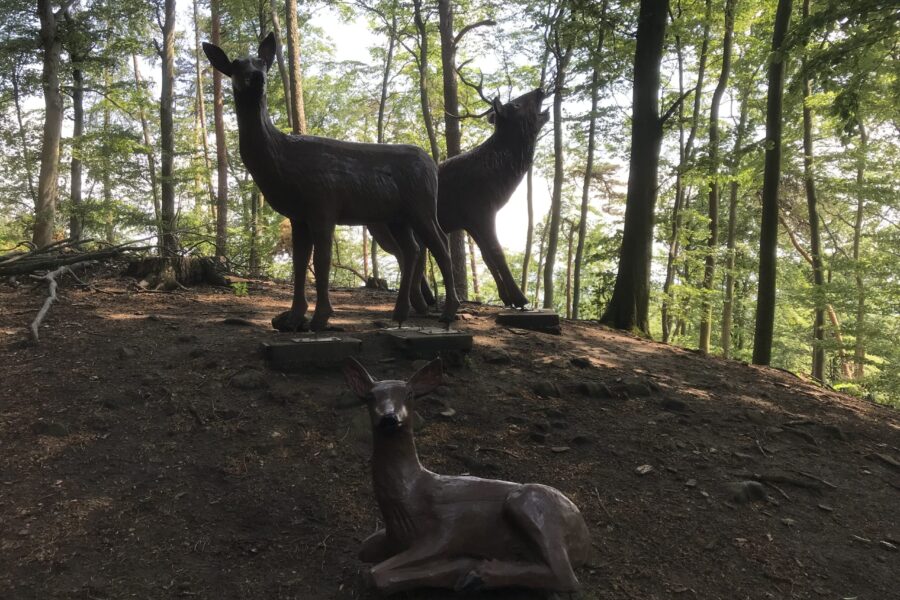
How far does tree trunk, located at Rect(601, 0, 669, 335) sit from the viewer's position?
321 inches

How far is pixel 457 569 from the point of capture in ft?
6.84

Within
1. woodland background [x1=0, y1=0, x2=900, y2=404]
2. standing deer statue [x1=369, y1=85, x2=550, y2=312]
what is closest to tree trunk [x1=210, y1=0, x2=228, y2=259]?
woodland background [x1=0, y1=0, x2=900, y2=404]

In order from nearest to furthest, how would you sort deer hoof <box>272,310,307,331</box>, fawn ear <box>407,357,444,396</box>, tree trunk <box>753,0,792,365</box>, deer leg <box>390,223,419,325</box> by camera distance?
fawn ear <box>407,357,444,396</box> < deer hoof <box>272,310,307,331</box> < deer leg <box>390,223,419,325</box> < tree trunk <box>753,0,792,365</box>

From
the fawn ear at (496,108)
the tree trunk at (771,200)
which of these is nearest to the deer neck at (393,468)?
the fawn ear at (496,108)

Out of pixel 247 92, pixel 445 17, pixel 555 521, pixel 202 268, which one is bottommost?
pixel 555 521

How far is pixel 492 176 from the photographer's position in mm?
6656

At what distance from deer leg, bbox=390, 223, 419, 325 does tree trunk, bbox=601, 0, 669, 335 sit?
4150 millimetres

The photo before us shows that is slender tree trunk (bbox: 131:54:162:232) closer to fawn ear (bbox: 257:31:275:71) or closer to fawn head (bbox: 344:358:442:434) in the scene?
fawn ear (bbox: 257:31:275:71)

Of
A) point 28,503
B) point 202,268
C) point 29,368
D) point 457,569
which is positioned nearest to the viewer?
point 457,569

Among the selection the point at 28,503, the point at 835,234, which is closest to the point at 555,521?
the point at 28,503

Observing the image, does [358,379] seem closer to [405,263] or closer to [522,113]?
[405,263]

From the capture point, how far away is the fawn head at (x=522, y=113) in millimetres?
6691

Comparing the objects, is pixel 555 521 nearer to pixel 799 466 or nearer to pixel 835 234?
pixel 799 466

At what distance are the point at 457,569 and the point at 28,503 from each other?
2.35 m
